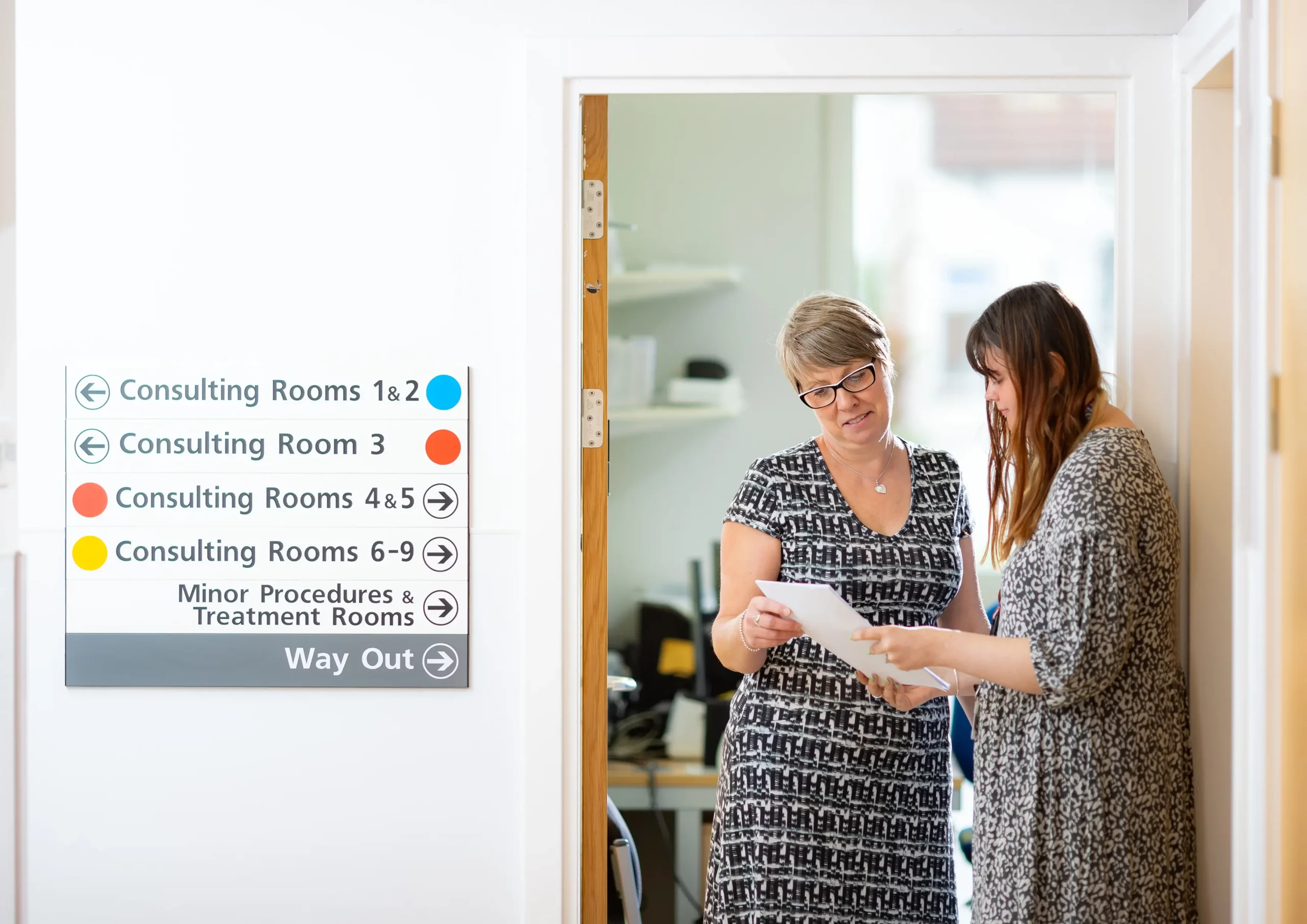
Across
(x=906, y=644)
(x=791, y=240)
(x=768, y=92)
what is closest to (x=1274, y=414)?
(x=906, y=644)

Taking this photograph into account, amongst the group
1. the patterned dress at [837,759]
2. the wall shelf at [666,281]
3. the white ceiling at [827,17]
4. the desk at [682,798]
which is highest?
the white ceiling at [827,17]

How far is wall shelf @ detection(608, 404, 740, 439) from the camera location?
3107mm

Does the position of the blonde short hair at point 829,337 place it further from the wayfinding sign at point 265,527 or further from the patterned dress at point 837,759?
the wayfinding sign at point 265,527

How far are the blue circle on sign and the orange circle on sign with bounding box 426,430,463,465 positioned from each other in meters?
0.05

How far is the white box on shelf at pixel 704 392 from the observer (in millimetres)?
3297

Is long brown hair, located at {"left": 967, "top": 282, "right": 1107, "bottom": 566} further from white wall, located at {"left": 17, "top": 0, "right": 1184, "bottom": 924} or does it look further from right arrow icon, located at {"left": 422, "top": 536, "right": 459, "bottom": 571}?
right arrow icon, located at {"left": 422, "top": 536, "right": 459, "bottom": 571}

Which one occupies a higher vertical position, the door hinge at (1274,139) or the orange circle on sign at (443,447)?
the door hinge at (1274,139)

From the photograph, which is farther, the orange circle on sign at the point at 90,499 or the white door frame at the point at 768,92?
the orange circle on sign at the point at 90,499

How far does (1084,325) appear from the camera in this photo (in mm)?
1501

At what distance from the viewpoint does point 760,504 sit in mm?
1725

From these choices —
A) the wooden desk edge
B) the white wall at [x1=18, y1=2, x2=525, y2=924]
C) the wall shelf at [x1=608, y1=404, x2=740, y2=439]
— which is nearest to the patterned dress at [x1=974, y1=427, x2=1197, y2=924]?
the white wall at [x1=18, y1=2, x2=525, y2=924]

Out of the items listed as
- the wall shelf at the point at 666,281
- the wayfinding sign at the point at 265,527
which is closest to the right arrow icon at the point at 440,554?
the wayfinding sign at the point at 265,527

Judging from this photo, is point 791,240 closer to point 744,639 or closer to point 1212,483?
point 1212,483

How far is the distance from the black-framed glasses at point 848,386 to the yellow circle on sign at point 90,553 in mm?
1278
